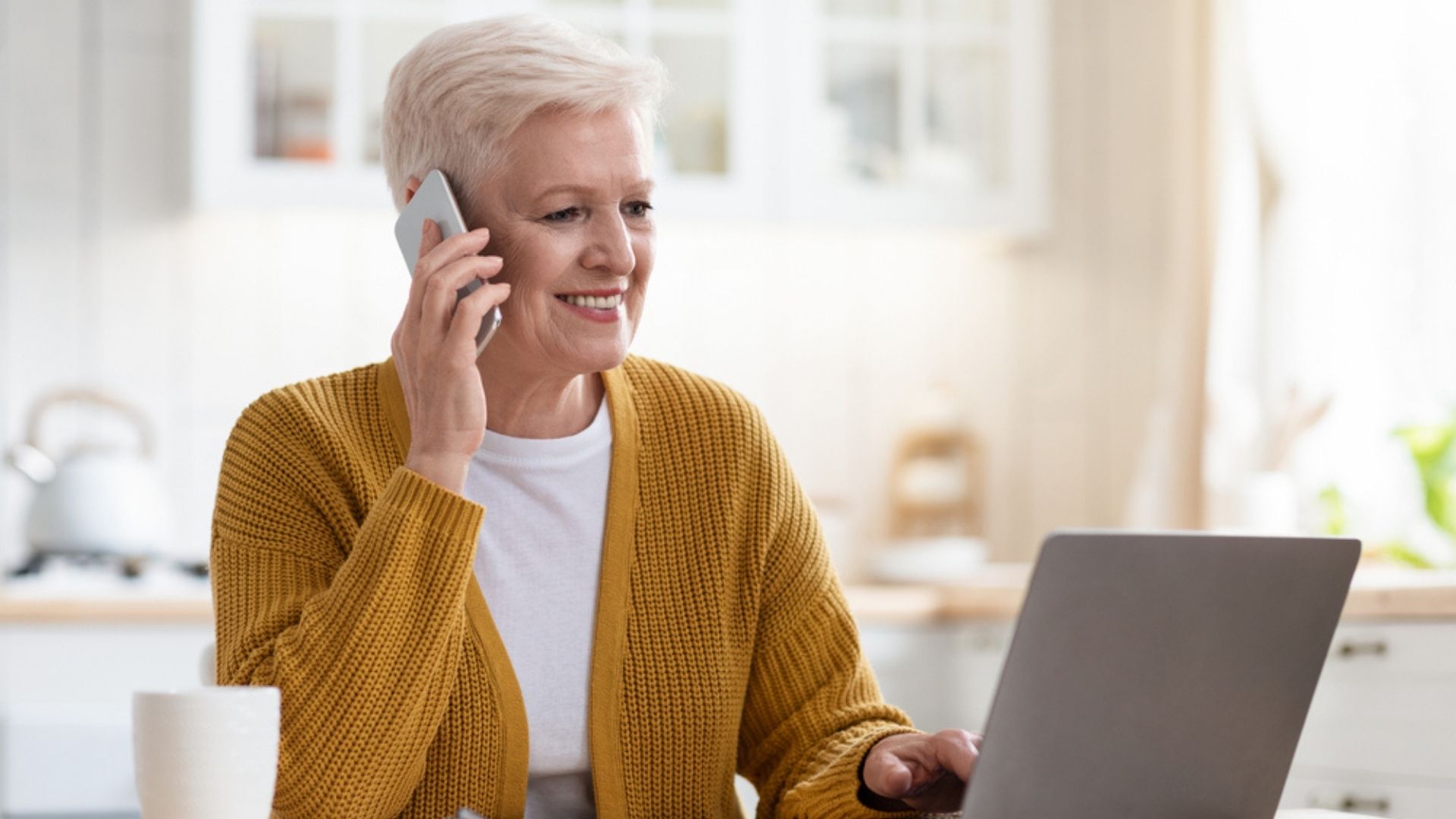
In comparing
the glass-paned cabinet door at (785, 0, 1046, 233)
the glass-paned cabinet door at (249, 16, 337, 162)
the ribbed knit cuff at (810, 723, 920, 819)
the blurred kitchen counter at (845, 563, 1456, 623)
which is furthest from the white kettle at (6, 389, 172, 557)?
the ribbed knit cuff at (810, 723, 920, 819)

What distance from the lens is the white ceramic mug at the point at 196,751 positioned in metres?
0.87

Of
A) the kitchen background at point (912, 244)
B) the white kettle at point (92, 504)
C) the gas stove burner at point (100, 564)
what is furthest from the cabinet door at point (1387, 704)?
the white kettle at point (92, 504)

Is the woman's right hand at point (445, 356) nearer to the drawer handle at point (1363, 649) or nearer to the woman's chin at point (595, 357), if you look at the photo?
the woman's chin at point (595, 357)

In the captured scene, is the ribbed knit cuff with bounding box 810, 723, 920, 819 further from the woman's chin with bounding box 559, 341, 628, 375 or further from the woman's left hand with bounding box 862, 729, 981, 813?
the woman's chin with bounding box 559, 341, 628, 375

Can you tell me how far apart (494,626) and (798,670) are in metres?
0.28

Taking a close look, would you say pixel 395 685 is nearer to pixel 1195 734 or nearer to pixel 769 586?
pixel 769 586

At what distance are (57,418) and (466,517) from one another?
7.73 feet

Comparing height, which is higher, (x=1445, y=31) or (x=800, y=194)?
Result: (x=1445, y=31)

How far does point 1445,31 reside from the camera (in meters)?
2.96

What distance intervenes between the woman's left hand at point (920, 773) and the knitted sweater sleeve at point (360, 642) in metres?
0.34

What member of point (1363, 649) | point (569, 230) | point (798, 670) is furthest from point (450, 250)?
point (1363, 649)

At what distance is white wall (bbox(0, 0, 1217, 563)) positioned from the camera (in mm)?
3252

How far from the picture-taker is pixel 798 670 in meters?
1.43

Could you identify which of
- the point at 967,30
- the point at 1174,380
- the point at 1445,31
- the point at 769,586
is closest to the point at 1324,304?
the point at 1174,380
